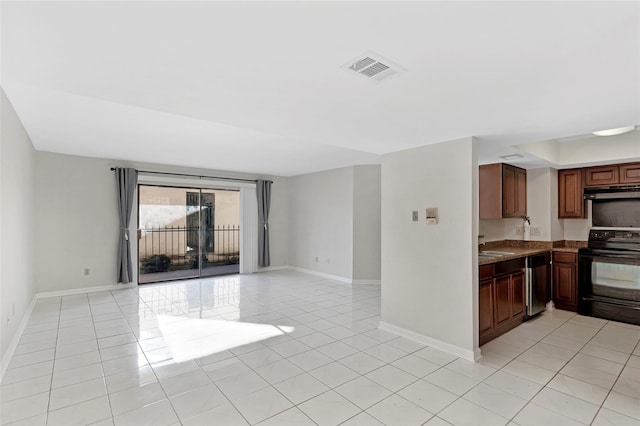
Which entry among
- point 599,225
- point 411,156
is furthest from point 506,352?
point 599,225

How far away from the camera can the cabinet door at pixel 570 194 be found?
4938 mm

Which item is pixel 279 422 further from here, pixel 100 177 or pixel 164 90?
pixel 100 177

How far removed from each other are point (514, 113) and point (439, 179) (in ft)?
3.50

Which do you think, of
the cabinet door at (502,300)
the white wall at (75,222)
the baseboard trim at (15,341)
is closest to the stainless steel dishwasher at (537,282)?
the cabinet door at (502,300)

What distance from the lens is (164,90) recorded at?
2.12 m

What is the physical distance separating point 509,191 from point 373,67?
12.8ft

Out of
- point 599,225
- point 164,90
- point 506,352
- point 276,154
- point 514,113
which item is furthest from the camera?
point 276,154

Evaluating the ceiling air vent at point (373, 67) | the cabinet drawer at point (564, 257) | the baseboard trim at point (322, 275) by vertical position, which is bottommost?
the baseboard trim at point (322, 275)

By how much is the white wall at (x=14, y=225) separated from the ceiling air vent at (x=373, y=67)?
3198 millimetres

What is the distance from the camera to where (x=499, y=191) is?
4.55 meters

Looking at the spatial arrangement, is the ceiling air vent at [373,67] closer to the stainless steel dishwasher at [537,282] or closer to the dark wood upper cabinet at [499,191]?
the dark wood upper cabinet at [499,191]

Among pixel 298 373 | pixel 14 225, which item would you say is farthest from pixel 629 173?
pixel 14 225

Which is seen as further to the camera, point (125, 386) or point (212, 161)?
point (212, 161)

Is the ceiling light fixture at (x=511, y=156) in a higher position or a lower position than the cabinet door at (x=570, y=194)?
higher
